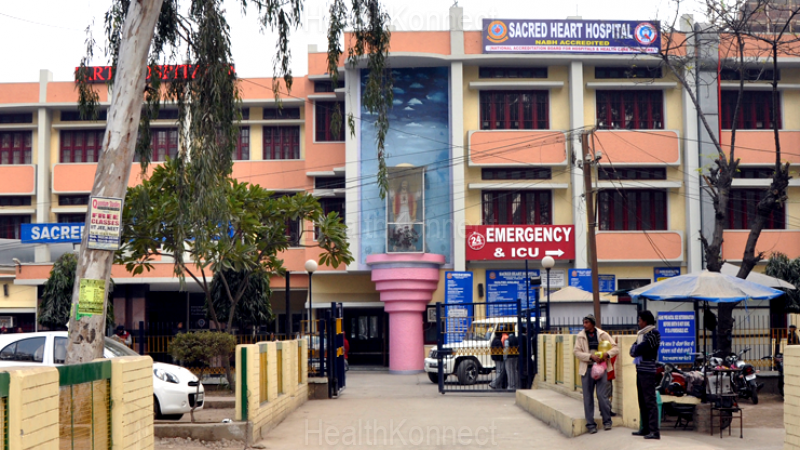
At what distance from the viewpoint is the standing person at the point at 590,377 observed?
1262 cm

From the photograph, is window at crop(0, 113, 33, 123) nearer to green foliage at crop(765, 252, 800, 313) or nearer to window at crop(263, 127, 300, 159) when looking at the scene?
window at crop(263, 127, 300, 159)

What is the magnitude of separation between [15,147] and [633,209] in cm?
2733

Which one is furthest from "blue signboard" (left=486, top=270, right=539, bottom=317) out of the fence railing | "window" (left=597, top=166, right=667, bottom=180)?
the fence railing

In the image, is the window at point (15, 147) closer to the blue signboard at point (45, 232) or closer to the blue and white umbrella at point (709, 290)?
the blue signboard at point (45, 232)

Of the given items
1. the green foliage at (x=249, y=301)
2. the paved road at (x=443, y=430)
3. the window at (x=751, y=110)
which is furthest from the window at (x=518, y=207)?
the paved road at (x=443, y=430)

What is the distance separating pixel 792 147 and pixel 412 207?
15771mm

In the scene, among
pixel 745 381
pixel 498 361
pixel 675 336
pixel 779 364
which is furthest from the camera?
pixel 498 361

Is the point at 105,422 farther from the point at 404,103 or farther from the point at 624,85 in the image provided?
the point at 624,85

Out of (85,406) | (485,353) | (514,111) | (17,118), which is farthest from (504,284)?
(85,406)

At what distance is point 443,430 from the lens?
14117mm

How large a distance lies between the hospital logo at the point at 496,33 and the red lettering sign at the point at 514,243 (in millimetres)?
7510

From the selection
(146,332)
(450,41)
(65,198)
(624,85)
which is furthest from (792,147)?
(65,198)

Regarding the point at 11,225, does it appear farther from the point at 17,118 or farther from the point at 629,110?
the point at 629,110

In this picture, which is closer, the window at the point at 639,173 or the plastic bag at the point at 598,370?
the plastic bag at the point at 598,370
